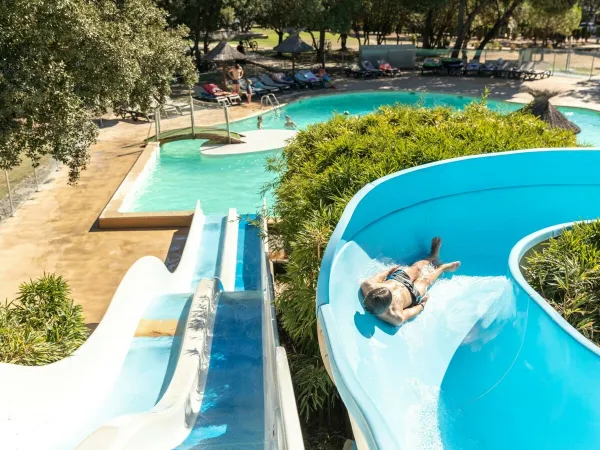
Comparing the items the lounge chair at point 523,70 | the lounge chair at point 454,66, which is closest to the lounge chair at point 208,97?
the lounge chair at point 454,66

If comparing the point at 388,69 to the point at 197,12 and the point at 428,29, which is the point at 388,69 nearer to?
the point at 428,29

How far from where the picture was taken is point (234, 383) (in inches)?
253

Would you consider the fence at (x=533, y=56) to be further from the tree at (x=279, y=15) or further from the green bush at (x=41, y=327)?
the green bush at (x=41, y=327)

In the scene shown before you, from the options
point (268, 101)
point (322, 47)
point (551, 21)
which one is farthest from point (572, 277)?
point (551, 21)

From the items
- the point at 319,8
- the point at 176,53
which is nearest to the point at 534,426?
the point at 176,53

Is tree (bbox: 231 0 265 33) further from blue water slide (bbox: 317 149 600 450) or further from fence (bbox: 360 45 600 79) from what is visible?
blue water slide (bbox: 317 149 600 450)

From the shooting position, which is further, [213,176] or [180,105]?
[180,105]

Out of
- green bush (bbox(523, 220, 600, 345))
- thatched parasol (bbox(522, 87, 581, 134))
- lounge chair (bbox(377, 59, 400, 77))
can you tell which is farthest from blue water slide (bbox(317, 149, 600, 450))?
lounge chair (bbox(377, 59, 400, 77))

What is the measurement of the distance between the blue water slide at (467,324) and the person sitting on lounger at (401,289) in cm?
13

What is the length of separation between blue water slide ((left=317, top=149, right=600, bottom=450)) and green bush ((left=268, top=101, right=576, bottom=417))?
60 cm

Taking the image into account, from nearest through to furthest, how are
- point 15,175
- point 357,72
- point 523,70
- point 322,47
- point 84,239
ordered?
point 84,239 < point 15,175 < point 523,70 < point 357,72 < point 322,47

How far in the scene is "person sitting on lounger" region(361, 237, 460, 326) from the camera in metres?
6.23

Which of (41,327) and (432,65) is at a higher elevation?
(432,65)

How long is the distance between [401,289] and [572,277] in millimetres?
1944
